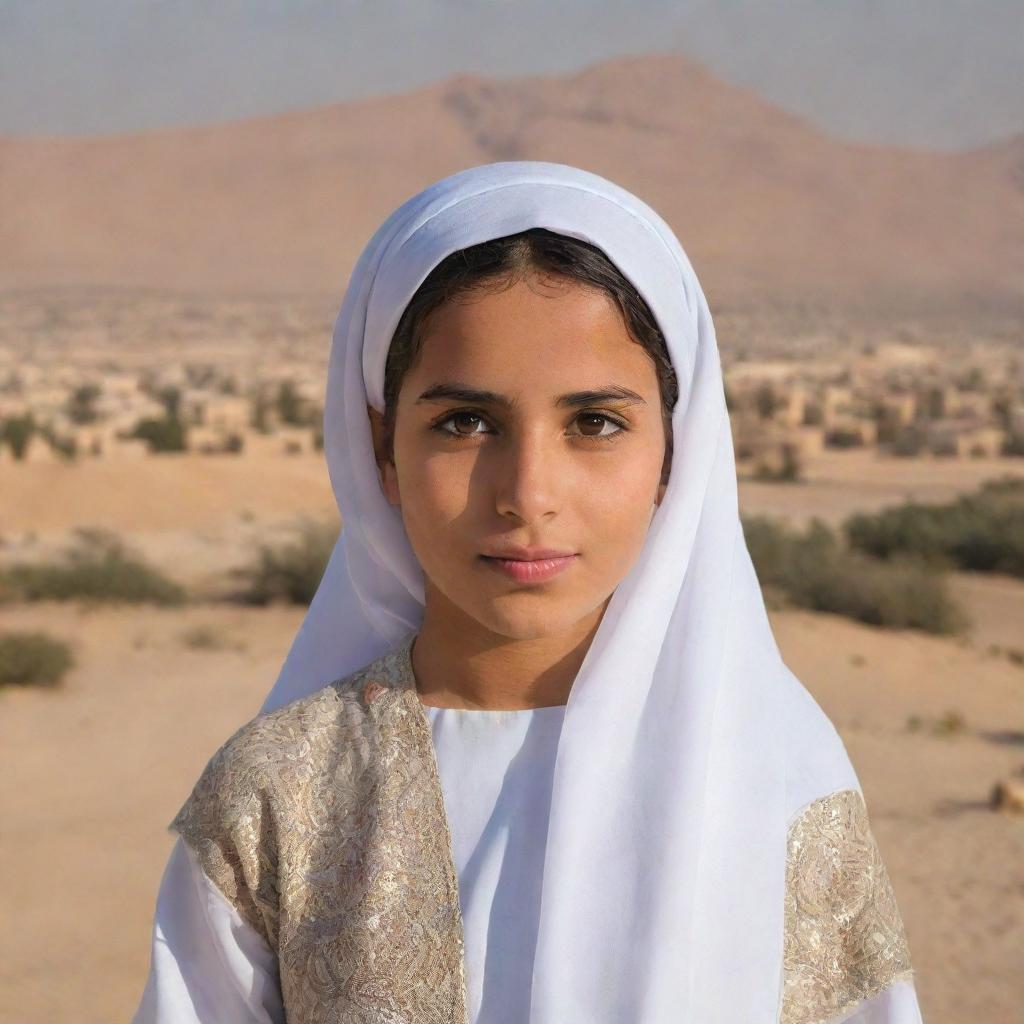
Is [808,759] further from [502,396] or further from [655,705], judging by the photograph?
[502,396]

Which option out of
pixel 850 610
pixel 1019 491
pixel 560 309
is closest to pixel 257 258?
pixel 1019 491

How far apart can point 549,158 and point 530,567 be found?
9232 cm

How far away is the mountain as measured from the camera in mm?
75938

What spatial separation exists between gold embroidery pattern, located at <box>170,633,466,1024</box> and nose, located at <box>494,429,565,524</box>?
32 cm

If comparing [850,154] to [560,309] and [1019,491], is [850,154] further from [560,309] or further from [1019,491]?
[560,309]

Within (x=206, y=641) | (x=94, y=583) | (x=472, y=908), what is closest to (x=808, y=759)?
(x=472, y=908)

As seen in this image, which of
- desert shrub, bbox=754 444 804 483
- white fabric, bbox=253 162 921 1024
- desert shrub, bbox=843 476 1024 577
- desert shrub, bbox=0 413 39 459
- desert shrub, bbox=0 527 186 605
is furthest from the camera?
desert shrub, bbox=754 444 804 483

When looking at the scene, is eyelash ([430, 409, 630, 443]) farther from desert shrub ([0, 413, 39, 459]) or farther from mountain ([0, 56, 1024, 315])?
mountain ([0, 56, 1024, 315])

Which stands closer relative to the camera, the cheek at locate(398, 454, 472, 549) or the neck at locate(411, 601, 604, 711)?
the cheek at locate(398, 454, 472, 549)

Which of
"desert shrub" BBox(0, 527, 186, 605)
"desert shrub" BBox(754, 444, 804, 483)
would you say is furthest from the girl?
"desert shrub" BBox(754, 444, 804, 483)

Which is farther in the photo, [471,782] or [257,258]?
[257,258]

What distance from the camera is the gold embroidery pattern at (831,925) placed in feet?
5.40

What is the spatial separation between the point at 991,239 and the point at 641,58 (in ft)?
129

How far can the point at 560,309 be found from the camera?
1.68 metres
